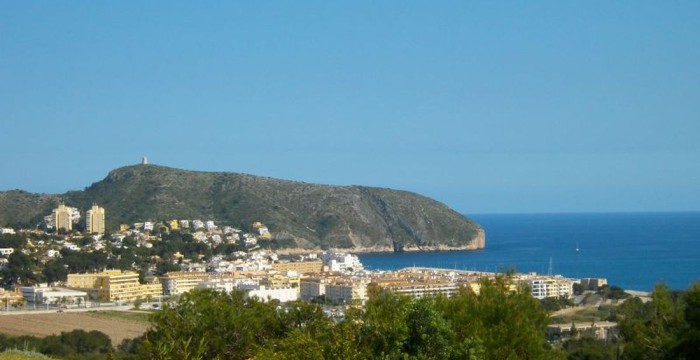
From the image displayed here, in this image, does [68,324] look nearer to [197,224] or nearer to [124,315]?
[124,315]

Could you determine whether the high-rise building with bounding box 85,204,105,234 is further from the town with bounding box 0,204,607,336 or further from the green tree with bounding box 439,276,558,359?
the green tree with bounding box 439,276,558,359

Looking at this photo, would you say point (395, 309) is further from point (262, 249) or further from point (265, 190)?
point (265, 190)

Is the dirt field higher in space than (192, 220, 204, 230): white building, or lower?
lower

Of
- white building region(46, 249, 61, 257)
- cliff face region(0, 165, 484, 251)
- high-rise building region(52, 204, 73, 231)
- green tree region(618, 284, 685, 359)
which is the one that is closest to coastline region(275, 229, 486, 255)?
cliff face region(0, 165, 484, 251)

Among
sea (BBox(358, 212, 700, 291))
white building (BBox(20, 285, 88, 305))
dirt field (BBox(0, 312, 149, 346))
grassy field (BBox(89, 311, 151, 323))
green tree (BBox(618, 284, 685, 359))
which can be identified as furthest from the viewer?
sea (BBox(358, 212, 700, 291))

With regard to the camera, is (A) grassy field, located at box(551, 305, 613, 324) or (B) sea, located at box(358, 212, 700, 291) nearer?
(A) grassy field, located at box(551, 305, 613, 324)

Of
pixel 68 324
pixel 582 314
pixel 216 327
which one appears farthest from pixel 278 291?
pixel 216 327

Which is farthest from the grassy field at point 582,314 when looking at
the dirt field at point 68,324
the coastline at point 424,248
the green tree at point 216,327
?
the coastline at point 424,248
